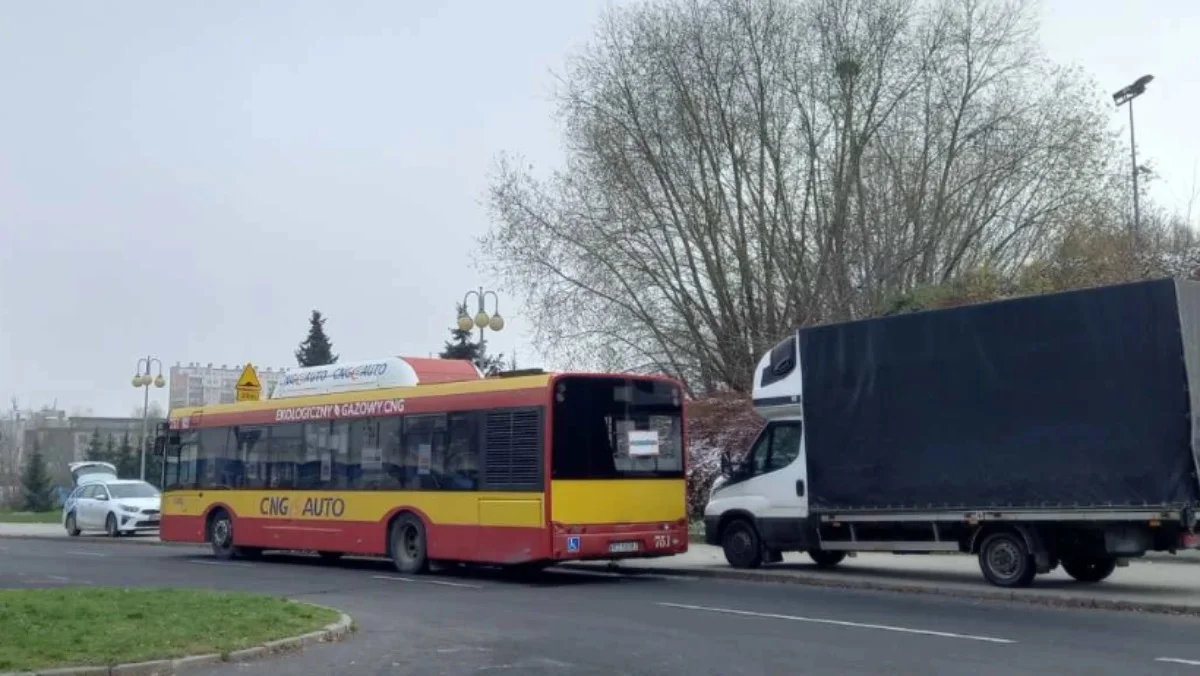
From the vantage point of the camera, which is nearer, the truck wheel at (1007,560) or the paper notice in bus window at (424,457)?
the truck wheel at (1007,560)

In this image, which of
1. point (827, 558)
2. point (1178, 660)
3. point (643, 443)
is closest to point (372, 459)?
point (643, 443)

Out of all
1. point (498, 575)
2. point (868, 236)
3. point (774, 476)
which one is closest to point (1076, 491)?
point (774, 476)

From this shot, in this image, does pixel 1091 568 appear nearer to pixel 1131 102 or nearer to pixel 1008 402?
pixel 1008 402

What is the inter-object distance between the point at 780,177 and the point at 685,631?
22.2 meters

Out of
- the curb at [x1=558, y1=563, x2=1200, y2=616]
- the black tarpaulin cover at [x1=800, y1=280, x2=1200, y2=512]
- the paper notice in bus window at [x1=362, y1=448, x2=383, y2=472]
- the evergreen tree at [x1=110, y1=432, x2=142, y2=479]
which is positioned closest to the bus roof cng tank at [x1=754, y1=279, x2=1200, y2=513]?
the black tarpaulin cover at [x1=800, y1=280, x2=1200, y2=512]

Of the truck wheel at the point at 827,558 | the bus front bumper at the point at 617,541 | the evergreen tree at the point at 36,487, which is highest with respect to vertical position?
the evergreen tree at the point at 36,487

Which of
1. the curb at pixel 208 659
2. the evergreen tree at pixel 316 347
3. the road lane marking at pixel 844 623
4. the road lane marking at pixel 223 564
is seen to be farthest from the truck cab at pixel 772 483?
the evergreen tree at pixel 316 347

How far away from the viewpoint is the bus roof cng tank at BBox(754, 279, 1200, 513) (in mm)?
15398

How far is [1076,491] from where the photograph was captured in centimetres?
1614

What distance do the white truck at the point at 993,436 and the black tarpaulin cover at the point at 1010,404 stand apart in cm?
2

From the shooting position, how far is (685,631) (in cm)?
1379

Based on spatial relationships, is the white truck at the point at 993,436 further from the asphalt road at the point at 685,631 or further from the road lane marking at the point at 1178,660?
the road lane marking at the point at 1178,660

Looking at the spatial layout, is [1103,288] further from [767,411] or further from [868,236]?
[868,236]

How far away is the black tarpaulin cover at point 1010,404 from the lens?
15.4 m
